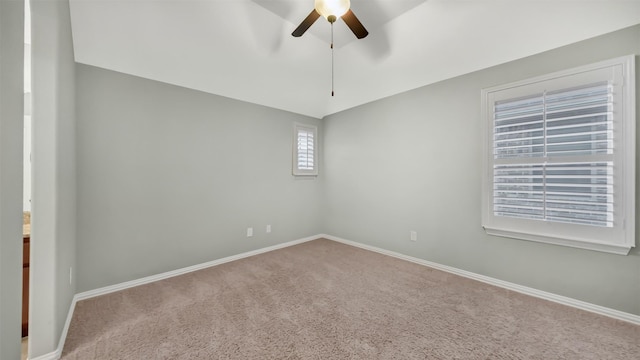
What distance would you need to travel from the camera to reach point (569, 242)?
85.4 inches

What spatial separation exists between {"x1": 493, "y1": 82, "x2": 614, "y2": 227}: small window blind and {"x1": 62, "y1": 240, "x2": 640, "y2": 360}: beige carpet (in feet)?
2.89

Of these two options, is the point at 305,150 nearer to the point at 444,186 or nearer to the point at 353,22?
the point at 444,186

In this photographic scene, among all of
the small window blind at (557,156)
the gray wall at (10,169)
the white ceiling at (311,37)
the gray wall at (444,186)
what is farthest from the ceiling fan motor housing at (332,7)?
the small window blind at (557,156)

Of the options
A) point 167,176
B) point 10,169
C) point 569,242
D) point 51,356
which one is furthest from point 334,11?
point 51,356

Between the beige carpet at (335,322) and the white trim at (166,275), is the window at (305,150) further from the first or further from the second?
the beige carpet at (335,322)

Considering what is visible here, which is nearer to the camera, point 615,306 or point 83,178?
point 615,306

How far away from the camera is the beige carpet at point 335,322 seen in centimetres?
162

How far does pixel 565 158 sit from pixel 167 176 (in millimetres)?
4075

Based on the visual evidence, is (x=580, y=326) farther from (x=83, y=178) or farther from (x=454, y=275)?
(x=83, y=178)

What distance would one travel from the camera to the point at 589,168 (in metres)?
2.06

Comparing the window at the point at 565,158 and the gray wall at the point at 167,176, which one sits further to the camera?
the gray wall at the point at 167,176

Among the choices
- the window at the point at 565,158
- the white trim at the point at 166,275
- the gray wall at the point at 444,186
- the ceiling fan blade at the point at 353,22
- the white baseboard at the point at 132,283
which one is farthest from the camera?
the white trim at the point at 166,275

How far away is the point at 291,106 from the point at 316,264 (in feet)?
8.09

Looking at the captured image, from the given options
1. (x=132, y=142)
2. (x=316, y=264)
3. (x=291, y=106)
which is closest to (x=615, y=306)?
(x=316, y=264)
